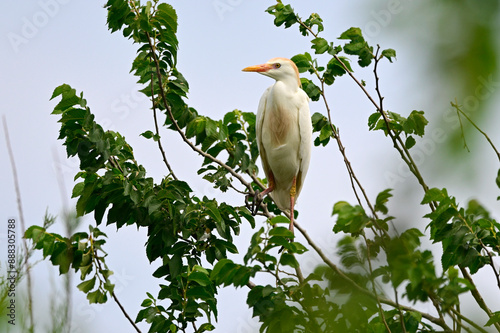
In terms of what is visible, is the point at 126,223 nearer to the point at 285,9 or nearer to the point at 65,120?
the point at 65,120

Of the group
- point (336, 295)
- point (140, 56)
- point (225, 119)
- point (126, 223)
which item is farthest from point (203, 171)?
point (336, 295)

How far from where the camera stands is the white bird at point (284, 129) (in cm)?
558

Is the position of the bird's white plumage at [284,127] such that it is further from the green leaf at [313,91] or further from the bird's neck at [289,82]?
the green leaf at [313,91]

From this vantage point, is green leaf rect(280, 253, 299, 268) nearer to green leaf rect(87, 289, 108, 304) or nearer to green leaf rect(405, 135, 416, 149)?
green leaf rect(87, 289, 108, 304)

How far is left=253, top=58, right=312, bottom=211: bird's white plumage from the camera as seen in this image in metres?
5.58

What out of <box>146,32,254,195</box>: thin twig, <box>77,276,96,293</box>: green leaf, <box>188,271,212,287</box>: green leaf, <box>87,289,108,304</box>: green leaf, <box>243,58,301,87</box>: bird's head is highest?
<box>243,58,301,87</box>: bird's head

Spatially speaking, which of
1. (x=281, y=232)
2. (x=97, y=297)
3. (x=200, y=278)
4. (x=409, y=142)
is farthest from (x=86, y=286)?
(x=409, y=142)

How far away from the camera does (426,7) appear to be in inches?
Answer: 23.0

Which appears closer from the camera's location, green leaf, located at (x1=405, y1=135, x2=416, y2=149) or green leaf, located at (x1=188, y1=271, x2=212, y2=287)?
green leaf, located at (x1=188, y1=271, x2=212, y2=287)

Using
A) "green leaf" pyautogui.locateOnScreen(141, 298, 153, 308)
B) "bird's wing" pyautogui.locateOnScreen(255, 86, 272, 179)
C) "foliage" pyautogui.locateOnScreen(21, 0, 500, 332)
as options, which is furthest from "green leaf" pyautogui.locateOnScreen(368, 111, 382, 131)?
"green leaf" pyautogui.locateOnScreen(141, 298, 153, 308)

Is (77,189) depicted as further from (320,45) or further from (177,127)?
(320,45)

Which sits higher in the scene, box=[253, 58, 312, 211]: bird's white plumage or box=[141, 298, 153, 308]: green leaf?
box=[253, 58, 312, 211]: bird's white plumage

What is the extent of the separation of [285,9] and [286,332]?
3.01 meters

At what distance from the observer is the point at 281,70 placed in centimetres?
558
